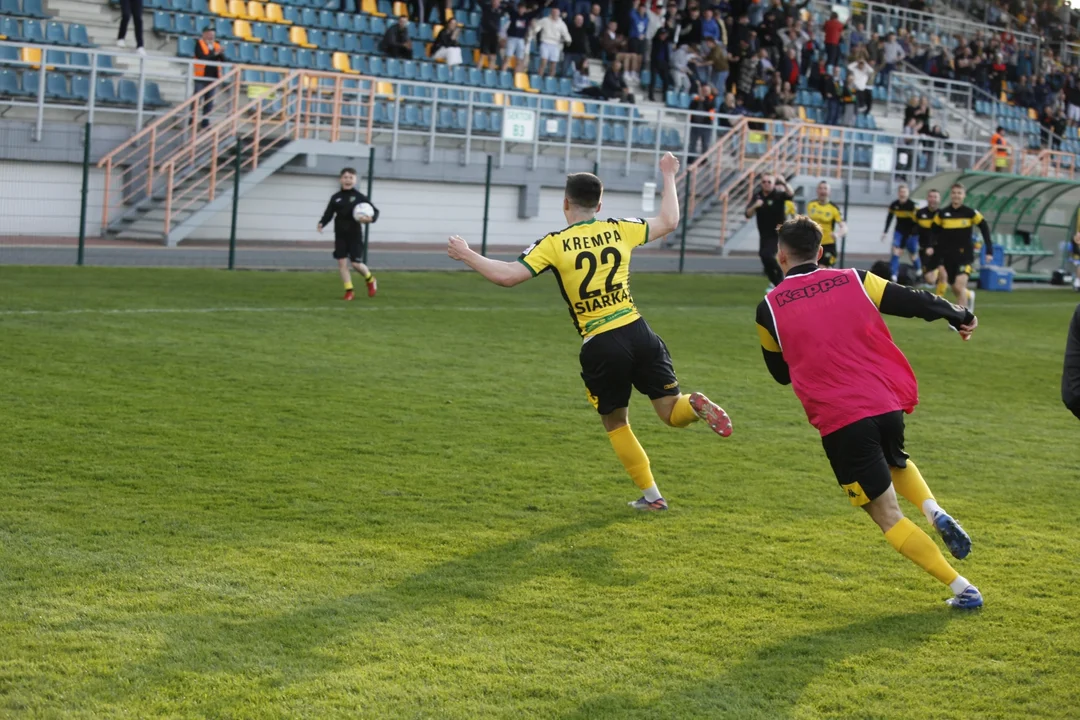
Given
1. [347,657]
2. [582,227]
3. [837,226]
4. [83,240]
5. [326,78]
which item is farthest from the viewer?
[326,78]

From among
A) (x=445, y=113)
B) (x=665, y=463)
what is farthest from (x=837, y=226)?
(x=665, y=463)

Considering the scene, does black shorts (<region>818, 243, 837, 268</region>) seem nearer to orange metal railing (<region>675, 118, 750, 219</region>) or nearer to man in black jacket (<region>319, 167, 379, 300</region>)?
man in black jacket (<region>319, 167, 379, 300</region>)

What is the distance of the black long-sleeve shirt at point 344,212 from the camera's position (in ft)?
57.3

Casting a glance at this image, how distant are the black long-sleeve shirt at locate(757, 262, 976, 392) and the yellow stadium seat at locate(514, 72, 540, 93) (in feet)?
77.9

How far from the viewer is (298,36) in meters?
26.9

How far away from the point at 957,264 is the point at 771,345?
15078 mm

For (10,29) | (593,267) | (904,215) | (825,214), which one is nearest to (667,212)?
(593,267)

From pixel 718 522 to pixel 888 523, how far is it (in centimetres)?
156

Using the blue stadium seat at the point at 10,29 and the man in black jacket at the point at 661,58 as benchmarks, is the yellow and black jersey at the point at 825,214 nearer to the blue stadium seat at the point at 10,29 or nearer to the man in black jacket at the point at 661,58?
the man in black jacket at the point at 661,58

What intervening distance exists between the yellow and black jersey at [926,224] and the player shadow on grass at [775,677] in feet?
51.6

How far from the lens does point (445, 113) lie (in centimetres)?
2678

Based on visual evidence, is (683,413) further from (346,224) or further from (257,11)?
(257,11)

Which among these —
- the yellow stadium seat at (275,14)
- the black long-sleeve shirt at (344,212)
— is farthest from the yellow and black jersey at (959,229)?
the yellow stadium seat at (275,14)

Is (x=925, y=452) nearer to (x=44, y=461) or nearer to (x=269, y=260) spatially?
(x=44, y=461)
